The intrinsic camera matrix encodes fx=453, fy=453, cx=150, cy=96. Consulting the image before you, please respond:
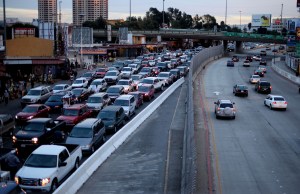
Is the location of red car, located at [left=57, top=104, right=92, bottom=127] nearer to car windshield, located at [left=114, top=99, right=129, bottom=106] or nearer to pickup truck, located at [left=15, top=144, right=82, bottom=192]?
car windshield, located at [left=114, top=99, right=129, bottom=106]

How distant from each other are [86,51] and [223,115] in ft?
160

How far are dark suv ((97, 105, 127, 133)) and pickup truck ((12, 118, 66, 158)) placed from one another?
8.80 feet

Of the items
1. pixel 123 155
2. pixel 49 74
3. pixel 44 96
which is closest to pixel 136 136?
pixel 123 155

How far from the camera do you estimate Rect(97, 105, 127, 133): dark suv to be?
26828mm

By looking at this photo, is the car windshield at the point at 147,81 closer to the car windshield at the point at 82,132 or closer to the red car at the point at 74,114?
the red car at the point at 74,114

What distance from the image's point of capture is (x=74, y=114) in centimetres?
2881

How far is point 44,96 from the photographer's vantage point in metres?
38.7

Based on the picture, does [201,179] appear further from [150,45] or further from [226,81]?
[150,45]

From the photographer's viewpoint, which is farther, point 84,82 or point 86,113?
point 84,82

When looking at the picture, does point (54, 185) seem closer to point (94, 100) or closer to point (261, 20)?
point (94, 100)

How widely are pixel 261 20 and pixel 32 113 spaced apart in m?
140

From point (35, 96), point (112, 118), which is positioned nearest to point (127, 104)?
point (112, 118)

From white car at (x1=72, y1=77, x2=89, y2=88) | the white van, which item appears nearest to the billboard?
white car at (x1=72, y1=77, x2=89, y2=88)

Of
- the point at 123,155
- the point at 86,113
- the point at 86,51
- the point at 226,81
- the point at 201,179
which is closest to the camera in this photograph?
the point at 201,179
